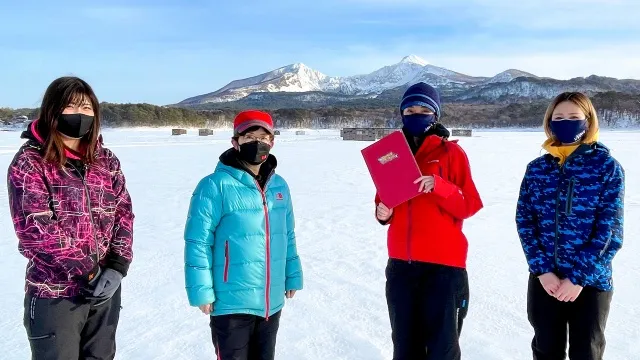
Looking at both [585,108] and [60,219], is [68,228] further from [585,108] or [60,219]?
[585,108]

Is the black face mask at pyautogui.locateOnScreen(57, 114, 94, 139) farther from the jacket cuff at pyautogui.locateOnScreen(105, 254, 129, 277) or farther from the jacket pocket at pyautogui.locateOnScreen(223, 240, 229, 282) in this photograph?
the jacket pocket at pyautogui.locateOnScreen(223, 240, 229, 282)

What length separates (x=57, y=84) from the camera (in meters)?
1.95

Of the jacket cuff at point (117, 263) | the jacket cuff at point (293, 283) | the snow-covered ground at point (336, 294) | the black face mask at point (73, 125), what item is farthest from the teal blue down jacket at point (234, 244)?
the snow-covered ground at point (336, 294)

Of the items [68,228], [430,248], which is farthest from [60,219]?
[430,248]

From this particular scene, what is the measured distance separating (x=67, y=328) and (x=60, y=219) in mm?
415

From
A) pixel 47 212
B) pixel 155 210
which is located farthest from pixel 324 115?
pixel 47 212

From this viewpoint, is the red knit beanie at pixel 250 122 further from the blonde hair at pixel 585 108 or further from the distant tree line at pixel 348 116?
the distant tree line at pixel 348 116

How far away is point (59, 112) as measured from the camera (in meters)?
1.92

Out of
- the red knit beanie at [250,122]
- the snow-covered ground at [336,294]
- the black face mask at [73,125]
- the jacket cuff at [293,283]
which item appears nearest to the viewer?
the black face mask at [73,125]

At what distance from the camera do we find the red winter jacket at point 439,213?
2.13 meters

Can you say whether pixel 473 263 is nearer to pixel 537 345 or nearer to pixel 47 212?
pixel 537 345

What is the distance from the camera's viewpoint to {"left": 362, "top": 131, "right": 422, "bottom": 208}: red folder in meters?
2.11

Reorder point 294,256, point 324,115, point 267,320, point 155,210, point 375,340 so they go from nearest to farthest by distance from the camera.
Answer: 1. point 267,320
2. point 294,256
3. point 375,340
4. point 155,210
5. point 324,115

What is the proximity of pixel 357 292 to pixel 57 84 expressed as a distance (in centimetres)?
254
